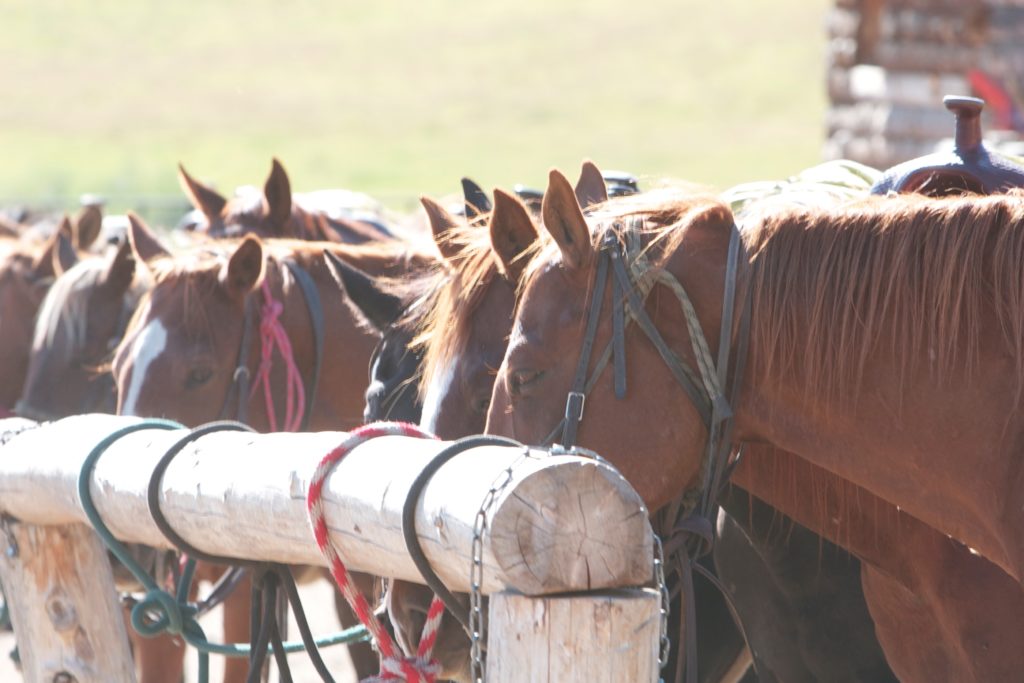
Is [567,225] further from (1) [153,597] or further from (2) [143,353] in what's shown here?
(2) [143,353]

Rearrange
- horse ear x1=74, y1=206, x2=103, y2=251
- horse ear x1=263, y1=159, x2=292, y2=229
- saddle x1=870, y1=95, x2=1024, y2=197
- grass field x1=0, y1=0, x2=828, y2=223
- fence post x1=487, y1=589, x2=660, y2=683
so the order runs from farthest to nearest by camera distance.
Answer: grass field x1=0, y1=0, x2=828, y2=223 < horse ear x1=74, y1=206, x2=103, y2=251 < horse ear x1=263, y1=159, x2=292, y2=229 < saddle x1=870, y1=95, x2=1024, y2=197 < fence post x1=487, y1=589, x2=660, y2=683

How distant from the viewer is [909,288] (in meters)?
2.43

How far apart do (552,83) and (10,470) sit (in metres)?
62.6

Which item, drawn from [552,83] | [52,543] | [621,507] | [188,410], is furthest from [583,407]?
[552,83]

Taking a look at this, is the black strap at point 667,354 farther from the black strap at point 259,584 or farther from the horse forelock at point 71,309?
the horse forelock at point 71,309

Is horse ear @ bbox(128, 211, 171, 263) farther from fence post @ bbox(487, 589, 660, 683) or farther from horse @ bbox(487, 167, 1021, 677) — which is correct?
fence post @ bbox(487, 589, 660, 683)


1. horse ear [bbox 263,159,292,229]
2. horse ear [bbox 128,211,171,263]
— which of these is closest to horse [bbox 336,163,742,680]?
horse ear [bbox 128,211,171,263]

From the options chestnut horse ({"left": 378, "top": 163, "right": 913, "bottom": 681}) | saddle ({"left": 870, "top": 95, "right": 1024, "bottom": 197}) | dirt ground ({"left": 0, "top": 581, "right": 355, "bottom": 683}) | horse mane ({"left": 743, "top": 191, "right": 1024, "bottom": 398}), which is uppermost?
saddle ({"left": 870, "top": 95, "right": 1024, "bottom": 197})

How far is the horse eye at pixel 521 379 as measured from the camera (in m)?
2.57

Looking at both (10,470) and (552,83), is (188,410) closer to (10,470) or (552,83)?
(10,470)

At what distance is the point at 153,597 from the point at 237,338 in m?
1.73

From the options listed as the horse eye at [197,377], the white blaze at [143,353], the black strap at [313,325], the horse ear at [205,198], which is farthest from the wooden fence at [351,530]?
the horse ear at [205,198]

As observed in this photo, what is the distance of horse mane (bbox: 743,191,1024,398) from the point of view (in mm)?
2371

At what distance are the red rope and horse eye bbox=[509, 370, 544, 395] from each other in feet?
1.68
